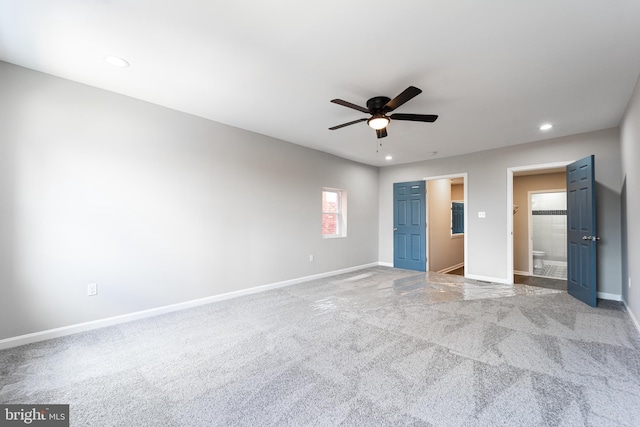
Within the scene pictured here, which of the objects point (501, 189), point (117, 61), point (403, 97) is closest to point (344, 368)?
point (403, 97)

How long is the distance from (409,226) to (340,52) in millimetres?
4898

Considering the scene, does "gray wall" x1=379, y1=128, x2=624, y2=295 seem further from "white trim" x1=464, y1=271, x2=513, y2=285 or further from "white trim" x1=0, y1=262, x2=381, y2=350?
"white trim" x1=0, y1=262, x2=381, y2=350

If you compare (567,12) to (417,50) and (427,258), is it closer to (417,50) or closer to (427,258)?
(417,50)

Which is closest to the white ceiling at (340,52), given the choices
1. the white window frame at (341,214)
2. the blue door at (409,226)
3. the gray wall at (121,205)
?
the gray wall at (121,205)

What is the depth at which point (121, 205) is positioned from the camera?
10.3 feet

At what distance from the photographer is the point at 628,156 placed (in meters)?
3.32

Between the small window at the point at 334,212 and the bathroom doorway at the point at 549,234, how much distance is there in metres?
4.68

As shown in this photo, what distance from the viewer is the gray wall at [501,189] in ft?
13.3

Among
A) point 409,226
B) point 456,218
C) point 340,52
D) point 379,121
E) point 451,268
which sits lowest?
point 451,268

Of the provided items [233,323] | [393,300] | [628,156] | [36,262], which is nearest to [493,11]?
[628,156]

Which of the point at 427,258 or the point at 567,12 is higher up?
the point at 567,12

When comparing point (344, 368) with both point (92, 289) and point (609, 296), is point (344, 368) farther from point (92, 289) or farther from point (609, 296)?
point (609, 296)

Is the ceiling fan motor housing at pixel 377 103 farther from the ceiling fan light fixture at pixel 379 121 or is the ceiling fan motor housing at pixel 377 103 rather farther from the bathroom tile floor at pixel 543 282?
the bathroom tile floor at pixel 543 282

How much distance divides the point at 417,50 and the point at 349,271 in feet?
15.3
